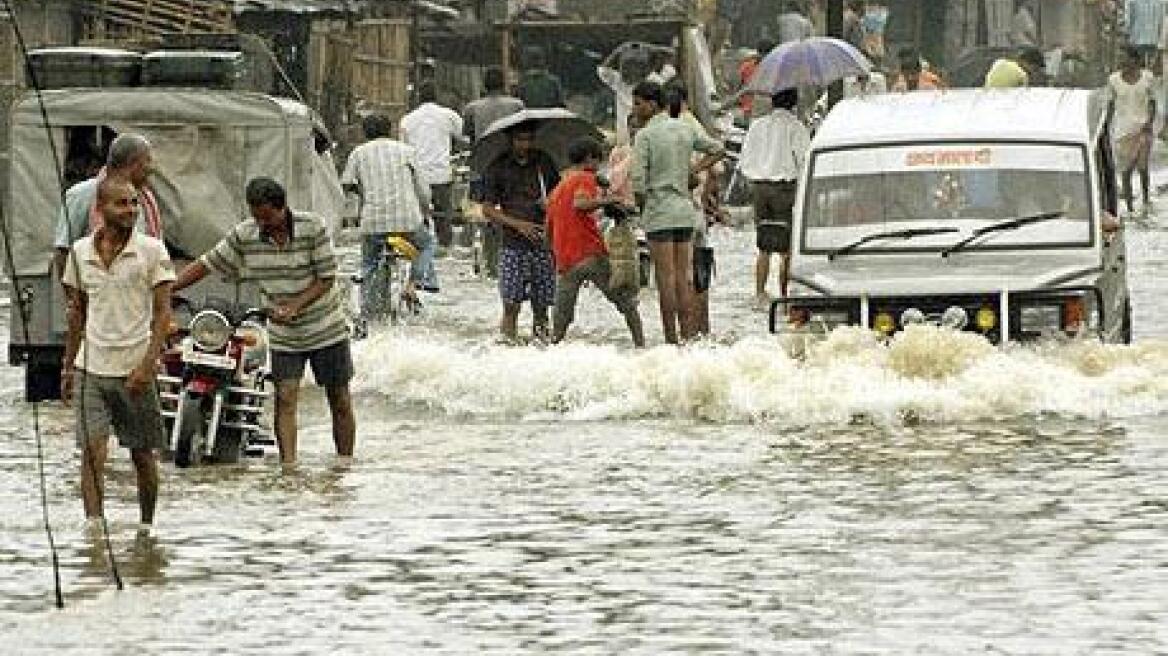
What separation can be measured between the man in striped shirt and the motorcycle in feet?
0.73

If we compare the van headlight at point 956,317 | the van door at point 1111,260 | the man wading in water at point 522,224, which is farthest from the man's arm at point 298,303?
the man wading in water at point 522,224

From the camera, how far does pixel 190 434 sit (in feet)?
52.9

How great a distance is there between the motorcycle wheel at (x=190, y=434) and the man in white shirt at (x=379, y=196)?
26.7 ft

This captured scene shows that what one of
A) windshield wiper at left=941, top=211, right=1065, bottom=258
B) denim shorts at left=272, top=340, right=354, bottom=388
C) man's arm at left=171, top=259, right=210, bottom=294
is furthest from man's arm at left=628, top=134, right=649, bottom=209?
man's arm at left=171, top=259, right=210, bottom=294

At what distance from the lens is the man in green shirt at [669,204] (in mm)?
22047

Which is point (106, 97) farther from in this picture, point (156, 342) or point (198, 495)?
point (156, 342)

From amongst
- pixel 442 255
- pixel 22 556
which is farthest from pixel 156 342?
pixel 442 255

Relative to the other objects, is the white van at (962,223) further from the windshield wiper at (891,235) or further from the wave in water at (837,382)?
the wave in water at (837,382)

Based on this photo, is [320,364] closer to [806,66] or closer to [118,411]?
[118,411]

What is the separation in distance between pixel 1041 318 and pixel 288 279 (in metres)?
4.16

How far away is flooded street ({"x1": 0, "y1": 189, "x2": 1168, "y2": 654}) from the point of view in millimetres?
11000

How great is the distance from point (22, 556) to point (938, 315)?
20.9 ft

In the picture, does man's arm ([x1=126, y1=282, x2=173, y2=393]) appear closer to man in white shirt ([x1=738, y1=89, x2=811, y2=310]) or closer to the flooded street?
the flooded street

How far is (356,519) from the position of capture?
1401 centimetres
